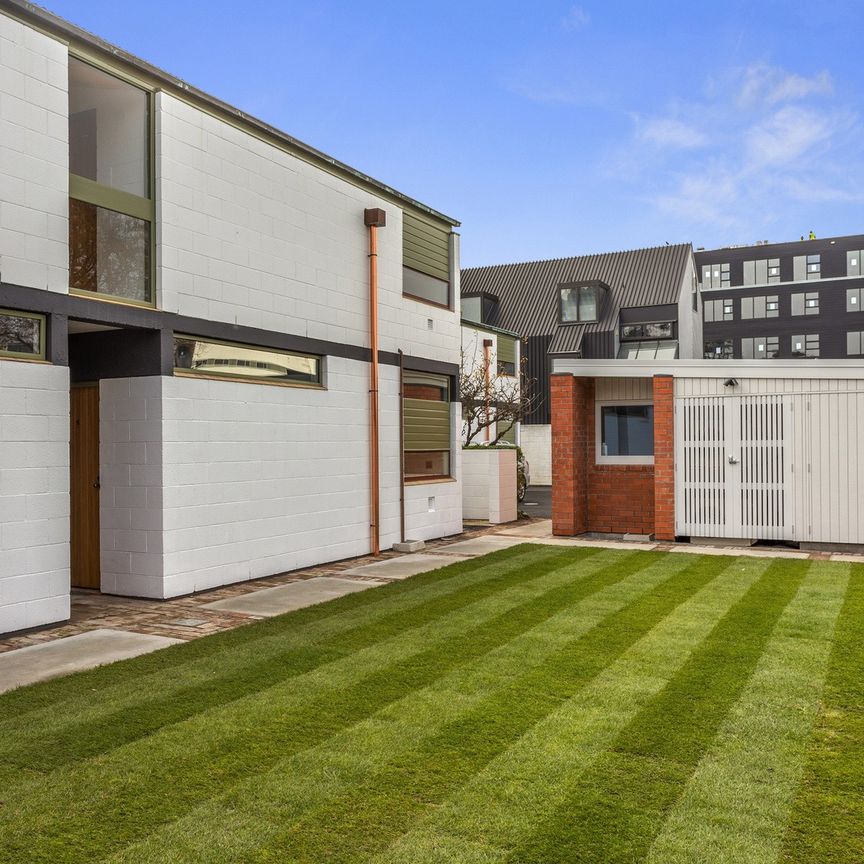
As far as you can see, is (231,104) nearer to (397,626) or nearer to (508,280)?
(397,626)

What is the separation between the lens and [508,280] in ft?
129

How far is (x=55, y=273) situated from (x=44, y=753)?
191 inches

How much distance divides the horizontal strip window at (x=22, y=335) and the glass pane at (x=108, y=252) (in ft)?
2.05

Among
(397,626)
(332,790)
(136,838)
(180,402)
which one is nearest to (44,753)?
(136,838)

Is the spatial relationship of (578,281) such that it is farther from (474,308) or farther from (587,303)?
(474,308)

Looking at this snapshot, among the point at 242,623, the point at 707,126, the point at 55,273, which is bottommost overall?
the point at 242,623

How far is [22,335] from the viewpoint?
7.70 m

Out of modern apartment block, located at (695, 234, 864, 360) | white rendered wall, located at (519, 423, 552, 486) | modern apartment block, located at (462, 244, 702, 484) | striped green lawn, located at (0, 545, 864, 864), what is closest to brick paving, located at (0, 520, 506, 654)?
striped green lawn, located at (0, 545, 864, 864)

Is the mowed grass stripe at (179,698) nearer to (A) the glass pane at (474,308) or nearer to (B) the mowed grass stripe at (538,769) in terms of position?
(B) the mowed grass stripe at (538,769)

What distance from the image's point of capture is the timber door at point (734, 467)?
12.9m

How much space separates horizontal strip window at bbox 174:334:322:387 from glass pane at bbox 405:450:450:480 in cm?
284

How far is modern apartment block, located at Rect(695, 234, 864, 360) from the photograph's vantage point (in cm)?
5181

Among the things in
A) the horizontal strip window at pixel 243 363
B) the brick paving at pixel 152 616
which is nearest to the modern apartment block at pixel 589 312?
the horizontal strip window at pixel 243 363

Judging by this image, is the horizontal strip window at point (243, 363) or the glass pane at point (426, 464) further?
the glass pane at point (426, 464)
